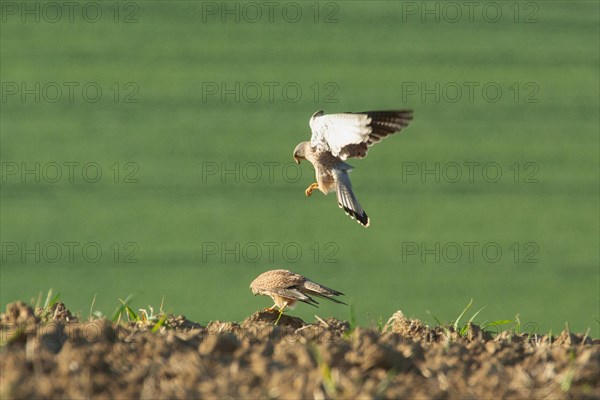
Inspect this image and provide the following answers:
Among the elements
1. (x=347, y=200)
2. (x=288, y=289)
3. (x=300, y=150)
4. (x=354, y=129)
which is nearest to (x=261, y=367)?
(x=288, y=289)

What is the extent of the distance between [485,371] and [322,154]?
207cm

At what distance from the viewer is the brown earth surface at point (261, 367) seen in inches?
93.3

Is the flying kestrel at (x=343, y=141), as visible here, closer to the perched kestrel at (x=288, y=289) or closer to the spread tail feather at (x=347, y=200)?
the spread tail feather at (x=347, y=200)

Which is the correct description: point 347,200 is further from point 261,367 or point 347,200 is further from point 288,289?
point 261,367

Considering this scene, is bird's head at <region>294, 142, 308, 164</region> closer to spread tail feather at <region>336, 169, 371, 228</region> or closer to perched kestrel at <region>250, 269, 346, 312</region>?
spread tail feather at <region>336, 169, 371, 228</region>

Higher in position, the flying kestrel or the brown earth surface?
the flying kestrel

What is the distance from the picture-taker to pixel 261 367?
2.50 metres

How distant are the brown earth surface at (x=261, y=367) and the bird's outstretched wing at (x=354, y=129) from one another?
1.23m

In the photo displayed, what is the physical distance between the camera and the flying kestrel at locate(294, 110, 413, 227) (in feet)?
13.6

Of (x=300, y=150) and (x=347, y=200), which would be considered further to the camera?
(x=300, y=150)

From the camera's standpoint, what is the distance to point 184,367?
2.49 meters

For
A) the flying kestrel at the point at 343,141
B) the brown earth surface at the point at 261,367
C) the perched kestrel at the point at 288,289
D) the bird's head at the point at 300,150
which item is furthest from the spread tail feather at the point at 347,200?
the brown earth surface at the point at 261,367

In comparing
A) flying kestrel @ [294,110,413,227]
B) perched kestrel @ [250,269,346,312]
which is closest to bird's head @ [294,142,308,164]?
flying kestrel @ [294,110,413,227]

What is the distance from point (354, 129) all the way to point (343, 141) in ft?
0.33
